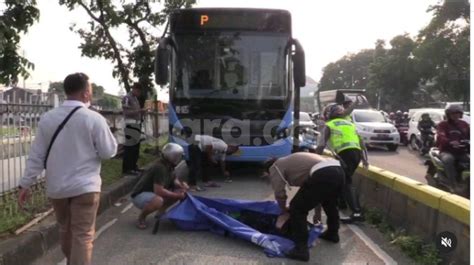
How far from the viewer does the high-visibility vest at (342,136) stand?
22.5 ft

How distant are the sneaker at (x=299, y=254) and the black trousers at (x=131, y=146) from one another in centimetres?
504

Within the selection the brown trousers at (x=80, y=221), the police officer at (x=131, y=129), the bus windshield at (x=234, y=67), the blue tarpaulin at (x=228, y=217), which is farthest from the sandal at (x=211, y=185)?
the brown trousers at (x=80, y=221)

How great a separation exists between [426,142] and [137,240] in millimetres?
13067

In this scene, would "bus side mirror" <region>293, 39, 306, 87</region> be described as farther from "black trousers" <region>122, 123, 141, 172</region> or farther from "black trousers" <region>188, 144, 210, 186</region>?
"black trousers" <region>122, 123, 141, 172</region>

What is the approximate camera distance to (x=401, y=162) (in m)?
15.3

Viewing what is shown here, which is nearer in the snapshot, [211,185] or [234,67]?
[211,185]

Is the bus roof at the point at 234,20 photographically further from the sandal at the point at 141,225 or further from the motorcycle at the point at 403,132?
the motorcycle at the point at 403,132

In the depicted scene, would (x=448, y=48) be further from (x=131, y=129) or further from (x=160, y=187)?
(x=160, y=187)

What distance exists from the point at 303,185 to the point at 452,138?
3398 millimetres

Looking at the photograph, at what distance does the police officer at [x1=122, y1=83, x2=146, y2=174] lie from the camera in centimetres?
968

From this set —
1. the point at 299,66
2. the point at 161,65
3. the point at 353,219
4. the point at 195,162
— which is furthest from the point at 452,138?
the point at 161,65

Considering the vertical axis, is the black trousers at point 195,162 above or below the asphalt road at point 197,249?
above

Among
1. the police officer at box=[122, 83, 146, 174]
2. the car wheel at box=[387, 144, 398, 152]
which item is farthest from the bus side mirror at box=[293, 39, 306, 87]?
the car wheel at box=[387, 144, 398, 152]

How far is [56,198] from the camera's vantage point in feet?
13.5
